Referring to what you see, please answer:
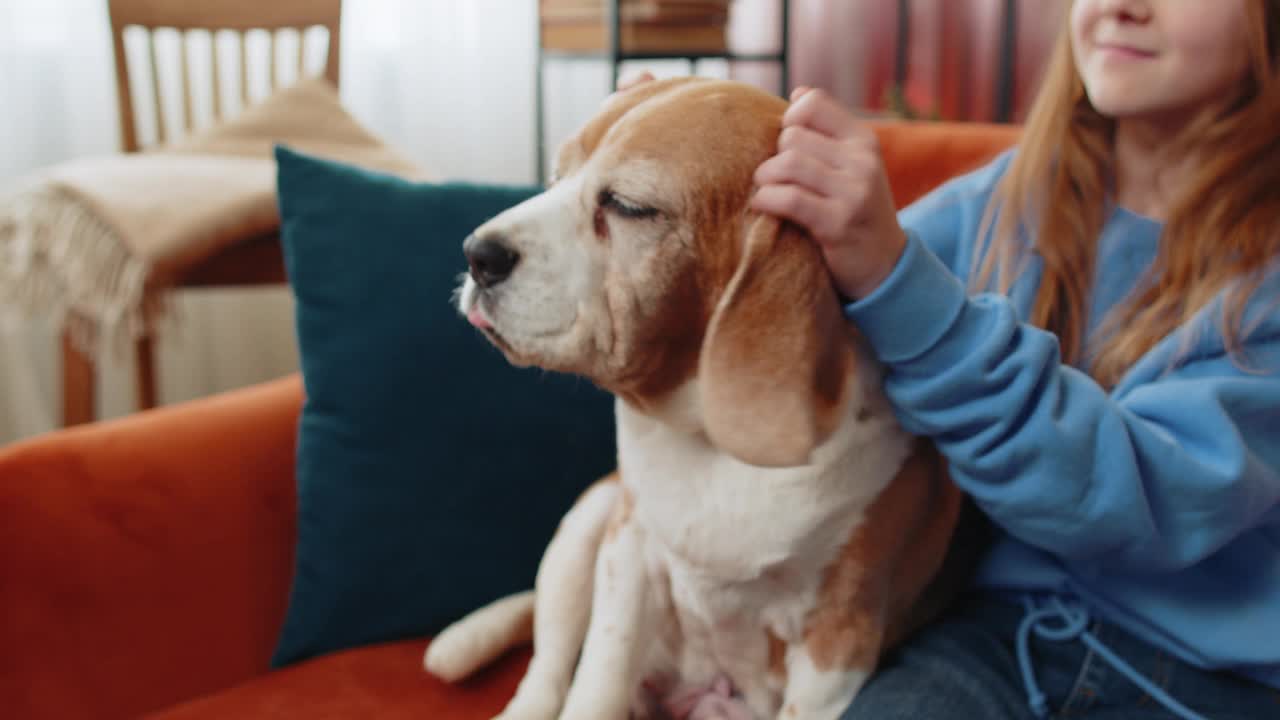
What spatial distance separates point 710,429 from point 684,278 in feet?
0.35

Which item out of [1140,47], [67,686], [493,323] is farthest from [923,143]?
[67,686]

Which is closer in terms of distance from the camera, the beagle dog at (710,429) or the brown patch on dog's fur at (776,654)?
the beagle dog at (710,429)

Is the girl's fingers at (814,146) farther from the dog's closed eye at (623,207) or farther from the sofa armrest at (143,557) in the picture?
the sofa armrest at (143,557)

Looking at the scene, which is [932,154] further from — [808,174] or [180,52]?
[180,52]

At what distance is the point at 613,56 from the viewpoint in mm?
2449

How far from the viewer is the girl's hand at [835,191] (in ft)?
2.33

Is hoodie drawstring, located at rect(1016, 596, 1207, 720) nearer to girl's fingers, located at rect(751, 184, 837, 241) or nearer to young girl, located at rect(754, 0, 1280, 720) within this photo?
young girl, located at rect(754, 0, 1280, 720)

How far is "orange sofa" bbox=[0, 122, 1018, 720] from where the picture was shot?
1028mm

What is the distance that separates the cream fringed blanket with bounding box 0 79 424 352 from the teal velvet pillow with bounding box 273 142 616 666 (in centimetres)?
67

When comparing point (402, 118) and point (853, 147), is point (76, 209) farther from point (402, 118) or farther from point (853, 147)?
point (853, 147)

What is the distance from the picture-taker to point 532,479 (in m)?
1.21

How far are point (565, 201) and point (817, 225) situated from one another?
179mm

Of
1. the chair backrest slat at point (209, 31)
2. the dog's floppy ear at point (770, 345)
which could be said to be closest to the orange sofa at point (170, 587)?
the dog's floppy ear at point (770, 345)

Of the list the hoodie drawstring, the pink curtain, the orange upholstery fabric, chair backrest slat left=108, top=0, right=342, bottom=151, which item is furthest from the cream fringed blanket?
the pink curtain
